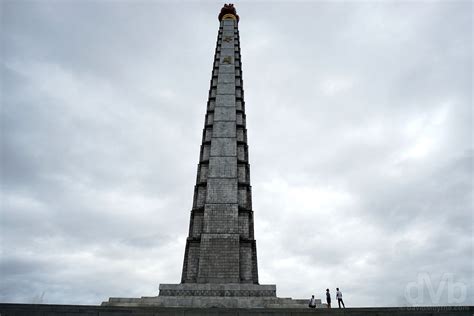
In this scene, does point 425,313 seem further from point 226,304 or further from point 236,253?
point 236,253

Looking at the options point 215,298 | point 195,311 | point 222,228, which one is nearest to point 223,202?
point 222,228

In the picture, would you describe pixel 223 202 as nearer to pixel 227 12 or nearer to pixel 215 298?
pixel 215 298

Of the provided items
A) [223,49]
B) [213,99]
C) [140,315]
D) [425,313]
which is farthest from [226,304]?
[223,49]

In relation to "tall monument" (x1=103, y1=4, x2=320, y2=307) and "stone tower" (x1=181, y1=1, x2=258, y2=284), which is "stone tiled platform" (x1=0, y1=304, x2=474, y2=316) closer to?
"tall monument" (x1=103, y1=4, x2=320, y2=307)

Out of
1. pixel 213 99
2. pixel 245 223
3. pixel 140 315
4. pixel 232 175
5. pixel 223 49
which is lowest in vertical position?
pixel 140 315

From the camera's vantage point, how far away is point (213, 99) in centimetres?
2767

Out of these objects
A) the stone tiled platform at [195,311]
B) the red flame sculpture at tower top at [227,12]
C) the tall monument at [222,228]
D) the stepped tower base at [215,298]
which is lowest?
the stone tiled platform at [195,311]

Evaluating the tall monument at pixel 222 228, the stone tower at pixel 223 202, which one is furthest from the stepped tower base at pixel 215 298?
the stone tower at pixel 223 202

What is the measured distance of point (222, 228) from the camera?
790 inches

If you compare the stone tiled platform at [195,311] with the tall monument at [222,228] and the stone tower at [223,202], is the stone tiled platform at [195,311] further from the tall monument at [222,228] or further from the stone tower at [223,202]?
the stone tower at [223,202]

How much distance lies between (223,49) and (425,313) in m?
25.7

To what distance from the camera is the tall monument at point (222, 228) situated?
1565 centimetres

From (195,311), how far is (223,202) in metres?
9.38

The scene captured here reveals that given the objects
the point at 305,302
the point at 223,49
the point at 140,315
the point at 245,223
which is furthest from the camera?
the point at 223,49
